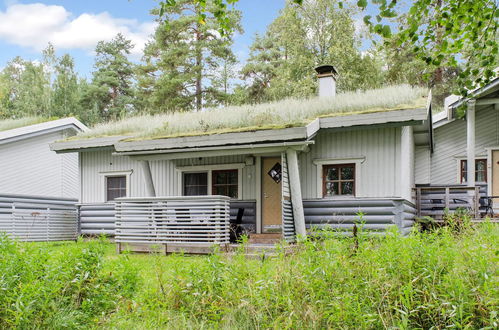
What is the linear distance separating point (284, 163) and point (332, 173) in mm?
1837

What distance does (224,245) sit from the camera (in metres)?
10.2

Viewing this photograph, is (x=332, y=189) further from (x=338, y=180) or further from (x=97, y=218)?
(x=97, y=218)

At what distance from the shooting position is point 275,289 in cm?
409

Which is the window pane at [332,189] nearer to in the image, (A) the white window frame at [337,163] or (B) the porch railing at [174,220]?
(A) the white window frame at [337,163]

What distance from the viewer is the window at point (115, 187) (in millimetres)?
13930

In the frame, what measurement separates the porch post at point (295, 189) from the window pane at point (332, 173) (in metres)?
1.64

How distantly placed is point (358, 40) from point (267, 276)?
962 inches

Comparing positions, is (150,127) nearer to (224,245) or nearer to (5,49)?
(224,245)

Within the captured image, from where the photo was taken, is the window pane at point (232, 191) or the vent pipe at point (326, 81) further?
the vent pipe at point (326, 81)

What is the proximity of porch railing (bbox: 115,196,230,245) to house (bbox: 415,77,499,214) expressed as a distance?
27.5 ft

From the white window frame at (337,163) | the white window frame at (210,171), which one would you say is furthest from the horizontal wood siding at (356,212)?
the white window frame at (210,171)

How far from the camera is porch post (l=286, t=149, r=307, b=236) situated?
9.98 metres

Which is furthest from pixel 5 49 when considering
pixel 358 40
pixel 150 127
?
pixel 150 127

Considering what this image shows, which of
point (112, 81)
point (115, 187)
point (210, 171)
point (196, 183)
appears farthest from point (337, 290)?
point (112, 81)
